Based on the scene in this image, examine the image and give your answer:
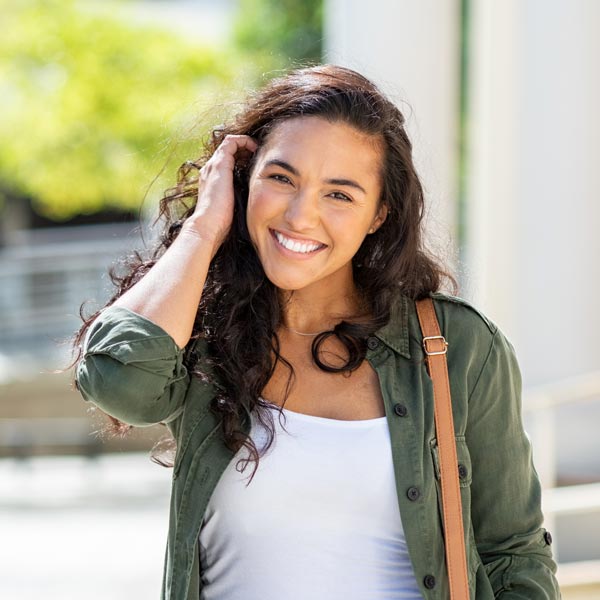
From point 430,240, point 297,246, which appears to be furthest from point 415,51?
point 297,246

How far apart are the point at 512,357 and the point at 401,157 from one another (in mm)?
492

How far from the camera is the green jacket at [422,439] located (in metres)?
2.36

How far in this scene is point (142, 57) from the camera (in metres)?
17.9

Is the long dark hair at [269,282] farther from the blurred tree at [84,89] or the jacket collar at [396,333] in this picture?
the blurred tree at [84,89]

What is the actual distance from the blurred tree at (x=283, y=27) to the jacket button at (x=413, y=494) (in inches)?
733

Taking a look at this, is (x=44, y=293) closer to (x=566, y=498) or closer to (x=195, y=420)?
(x=566, y=498)

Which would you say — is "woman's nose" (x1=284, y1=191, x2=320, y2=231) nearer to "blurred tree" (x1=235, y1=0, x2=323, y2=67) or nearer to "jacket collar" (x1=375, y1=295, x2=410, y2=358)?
"jacket collar" (x1=375, y1=295, x2=410, y2=358)

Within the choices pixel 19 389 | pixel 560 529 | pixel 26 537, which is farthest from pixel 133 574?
pixel 19 389

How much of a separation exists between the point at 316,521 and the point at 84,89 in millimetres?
16182

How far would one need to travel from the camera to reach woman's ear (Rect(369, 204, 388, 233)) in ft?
8.58

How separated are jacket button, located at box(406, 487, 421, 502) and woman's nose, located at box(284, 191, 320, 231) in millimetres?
553

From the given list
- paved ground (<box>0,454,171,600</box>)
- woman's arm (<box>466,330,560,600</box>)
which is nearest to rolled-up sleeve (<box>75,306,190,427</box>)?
woman's arm (<box>466,330,560,600</box>)

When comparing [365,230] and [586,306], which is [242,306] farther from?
[586,306]

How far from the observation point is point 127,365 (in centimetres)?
238
